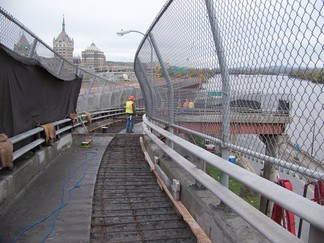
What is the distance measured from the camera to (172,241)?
406 cm

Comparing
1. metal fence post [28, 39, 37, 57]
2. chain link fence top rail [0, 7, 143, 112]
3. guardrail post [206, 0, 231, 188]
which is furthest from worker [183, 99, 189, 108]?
metal fence post [28, 39, 37, 57]

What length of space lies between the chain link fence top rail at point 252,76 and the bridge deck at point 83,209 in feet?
4.42

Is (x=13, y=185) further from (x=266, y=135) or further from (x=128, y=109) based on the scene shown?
(x=128, y=109)

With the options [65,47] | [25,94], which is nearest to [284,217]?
[25,94]

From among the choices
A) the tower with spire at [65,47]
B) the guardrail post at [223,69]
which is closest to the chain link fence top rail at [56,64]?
the tower with spire at [65,47]

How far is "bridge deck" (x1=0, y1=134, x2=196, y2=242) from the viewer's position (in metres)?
4.12

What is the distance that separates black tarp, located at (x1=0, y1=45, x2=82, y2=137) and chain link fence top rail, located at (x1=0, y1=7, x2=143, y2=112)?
22cm

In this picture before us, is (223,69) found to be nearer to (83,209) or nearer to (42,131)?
(83,209)

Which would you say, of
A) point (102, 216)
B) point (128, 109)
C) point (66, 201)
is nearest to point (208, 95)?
point (102, 216)

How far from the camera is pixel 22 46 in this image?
6277mm

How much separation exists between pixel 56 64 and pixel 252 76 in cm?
708

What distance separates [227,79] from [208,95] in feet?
2.43

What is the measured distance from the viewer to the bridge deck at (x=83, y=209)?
4.12m

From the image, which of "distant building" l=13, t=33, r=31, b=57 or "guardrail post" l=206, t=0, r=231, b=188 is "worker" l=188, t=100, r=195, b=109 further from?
"distant building" l=13, t=33, r=31, b=57
